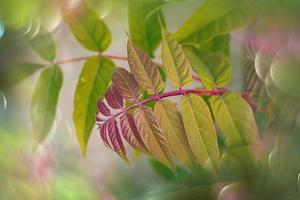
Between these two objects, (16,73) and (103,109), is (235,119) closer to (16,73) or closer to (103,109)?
(103,109)

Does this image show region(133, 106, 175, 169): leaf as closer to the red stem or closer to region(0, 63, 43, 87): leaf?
the red stem

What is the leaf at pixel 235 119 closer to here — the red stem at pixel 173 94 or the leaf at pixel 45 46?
the red stem at pixel 173 94

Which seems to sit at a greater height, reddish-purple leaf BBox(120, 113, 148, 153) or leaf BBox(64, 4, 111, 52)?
leaf BBox(64, 4, 111, 52)

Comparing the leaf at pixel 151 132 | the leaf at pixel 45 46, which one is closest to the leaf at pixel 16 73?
the leaf at pixel 45 46

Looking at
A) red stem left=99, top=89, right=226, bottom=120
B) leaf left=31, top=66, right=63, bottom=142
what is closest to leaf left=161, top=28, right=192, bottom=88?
red stem left=99, top=89, right=226, bottom=120

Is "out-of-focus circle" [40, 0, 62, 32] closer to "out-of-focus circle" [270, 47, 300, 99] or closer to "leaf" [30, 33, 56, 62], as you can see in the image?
"leaf" [30, 33, 56, 62]

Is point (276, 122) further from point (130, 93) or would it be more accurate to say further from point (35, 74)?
point (35, 74)

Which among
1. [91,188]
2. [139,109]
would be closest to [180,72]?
[139,109]

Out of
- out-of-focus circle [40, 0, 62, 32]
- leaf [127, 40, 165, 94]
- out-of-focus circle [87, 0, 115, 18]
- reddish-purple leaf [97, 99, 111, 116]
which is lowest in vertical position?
reddish-purple leaf [97, 99, 111, 116]

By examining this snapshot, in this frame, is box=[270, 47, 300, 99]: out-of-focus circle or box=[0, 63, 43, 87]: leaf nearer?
box=[270, 47, 300, 99]: out-of-focus circle
